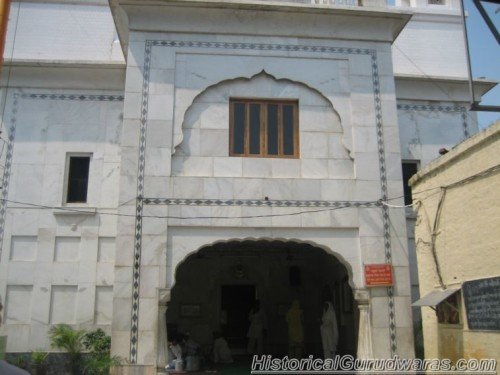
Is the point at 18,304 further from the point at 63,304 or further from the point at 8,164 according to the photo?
the point at 8,164

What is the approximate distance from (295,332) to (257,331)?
1351 mm

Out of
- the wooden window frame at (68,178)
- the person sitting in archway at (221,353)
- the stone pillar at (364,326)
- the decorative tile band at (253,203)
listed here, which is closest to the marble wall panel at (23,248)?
the wooden window frame at (68,178)

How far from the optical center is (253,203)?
9406 millimetres

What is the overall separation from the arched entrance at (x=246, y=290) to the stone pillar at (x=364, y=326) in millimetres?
4066

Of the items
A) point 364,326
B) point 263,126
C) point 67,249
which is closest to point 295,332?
point 364,326

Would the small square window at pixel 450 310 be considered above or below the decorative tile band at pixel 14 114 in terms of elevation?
below

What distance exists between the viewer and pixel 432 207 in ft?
28.6

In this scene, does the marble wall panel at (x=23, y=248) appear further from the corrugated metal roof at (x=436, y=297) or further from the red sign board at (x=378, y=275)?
the corrugated metal roof at (x=436, y=297)

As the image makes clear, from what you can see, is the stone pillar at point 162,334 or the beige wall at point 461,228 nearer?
the beige wall at point 461,228

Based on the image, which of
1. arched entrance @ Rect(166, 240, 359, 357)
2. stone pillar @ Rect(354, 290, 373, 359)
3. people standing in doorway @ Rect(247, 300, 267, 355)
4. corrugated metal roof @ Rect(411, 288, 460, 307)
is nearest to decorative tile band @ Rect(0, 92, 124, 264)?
arched entrance @ Rect(166, 240, 359, 357)

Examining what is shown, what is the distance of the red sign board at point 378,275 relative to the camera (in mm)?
9227

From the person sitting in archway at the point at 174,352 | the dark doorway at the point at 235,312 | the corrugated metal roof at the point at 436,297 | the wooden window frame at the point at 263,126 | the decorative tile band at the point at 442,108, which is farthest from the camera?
the dark doorway at the point at 235,312
